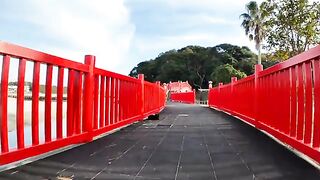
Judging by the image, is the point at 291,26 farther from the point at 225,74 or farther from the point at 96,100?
the point at 225,74

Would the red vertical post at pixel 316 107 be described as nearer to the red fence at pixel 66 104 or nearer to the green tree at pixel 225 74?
the red fence at pixel 66 104

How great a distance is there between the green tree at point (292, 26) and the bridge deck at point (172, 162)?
1166 centimetres

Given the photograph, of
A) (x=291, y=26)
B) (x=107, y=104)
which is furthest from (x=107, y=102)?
(x=291, y=26)

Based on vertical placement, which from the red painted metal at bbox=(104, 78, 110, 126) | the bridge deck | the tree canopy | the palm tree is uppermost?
the palm tree

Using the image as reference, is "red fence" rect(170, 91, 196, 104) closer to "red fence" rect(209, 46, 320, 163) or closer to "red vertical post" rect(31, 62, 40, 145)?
"red fence" rect(209, 46, 320, 163)

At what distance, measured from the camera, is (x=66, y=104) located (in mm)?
5285

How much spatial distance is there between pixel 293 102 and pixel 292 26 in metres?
12.8

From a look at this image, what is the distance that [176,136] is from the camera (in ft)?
21.2

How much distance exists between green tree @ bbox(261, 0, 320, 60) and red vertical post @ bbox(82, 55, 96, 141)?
1207 centimetres

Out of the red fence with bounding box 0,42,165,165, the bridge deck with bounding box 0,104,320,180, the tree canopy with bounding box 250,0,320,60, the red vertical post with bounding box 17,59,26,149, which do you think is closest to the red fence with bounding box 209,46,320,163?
the bridge deck with bounding box 0,104,320,180

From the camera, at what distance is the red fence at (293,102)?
13.0 feet

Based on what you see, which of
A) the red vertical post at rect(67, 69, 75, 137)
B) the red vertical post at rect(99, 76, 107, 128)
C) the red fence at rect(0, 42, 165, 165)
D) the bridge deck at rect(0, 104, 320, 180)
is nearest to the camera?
the bridge deck at rect(0, 104, 320, 180)

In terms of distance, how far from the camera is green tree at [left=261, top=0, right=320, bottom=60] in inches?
647

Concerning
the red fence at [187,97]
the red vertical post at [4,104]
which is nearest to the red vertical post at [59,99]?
the red vertical post at [4,104]
